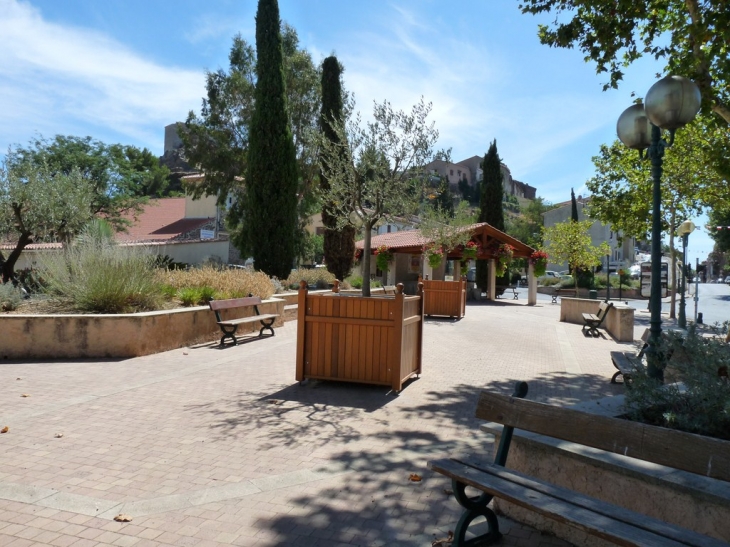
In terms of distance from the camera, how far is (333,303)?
23.4 feet

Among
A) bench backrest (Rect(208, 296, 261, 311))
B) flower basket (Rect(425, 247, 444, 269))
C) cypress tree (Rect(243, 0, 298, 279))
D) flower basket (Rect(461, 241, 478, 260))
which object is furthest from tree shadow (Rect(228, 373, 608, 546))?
flower basket (Rect(461, 241, 478, 260))

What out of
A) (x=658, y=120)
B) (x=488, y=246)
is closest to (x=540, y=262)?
(x=488, y=246)

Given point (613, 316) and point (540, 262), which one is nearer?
point (613, 316)

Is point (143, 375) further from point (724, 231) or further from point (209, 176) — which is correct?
point (724, 231)

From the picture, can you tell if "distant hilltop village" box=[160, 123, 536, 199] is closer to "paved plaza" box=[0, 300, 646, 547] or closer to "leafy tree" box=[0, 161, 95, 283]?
"leafy tree" box=[0, 161, 95, 283]

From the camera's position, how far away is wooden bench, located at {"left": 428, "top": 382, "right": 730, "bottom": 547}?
7.43ft

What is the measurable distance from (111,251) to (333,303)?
5.66 metres

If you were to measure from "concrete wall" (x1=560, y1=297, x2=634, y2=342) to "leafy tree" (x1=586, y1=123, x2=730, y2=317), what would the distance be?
294 cm

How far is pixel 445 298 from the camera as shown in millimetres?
18203

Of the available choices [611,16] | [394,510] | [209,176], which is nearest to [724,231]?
[209,176]

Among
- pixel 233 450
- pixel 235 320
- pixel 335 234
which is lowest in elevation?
pixel 233 450

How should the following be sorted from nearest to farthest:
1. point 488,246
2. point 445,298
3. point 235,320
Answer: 1. point 235,320
2. point 445,298
3. point 488,246

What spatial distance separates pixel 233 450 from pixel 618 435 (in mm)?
3128

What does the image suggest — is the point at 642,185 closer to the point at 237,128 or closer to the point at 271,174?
the point at 271,174
